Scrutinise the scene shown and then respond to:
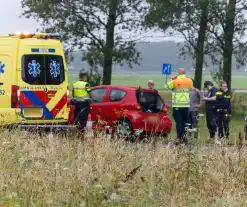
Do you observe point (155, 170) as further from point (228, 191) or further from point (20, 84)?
point (20, 84)

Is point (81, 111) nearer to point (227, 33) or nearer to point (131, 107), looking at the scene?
point (131, 107)

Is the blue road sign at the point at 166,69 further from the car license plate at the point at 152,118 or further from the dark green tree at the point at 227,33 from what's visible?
the car license plate at the point at 152,118

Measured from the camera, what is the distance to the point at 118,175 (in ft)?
23.0

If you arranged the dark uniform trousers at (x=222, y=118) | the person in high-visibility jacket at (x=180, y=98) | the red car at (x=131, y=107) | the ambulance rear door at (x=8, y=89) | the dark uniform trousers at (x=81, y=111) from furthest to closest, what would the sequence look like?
the dark uniform trousers at (x=222, y=118) → the red car at (x=131, y=107) → the dark uniform trousers at (x=81, y=111) → the person in high-visibility jacket at (x=180, y=98) → the ambulance rear door at (x=8, y=89)

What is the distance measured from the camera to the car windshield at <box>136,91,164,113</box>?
16734mm

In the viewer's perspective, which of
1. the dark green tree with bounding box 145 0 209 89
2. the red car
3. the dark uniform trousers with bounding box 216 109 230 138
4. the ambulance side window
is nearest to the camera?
the ambulance side window

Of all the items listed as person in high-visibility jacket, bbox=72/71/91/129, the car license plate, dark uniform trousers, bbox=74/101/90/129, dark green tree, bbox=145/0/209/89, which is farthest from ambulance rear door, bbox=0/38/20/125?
dark green tree, bbox=145/0/209/89

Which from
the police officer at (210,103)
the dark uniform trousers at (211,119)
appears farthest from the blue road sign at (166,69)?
the dark uniform trousers at (211,119)

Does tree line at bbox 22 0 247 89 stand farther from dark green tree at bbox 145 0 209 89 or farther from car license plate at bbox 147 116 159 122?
car license plate at bbox 147 116 159 122

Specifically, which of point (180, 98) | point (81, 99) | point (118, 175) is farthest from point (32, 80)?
point (118, 175)

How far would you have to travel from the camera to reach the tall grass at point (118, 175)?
20.4 ft

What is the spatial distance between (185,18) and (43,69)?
15.4m

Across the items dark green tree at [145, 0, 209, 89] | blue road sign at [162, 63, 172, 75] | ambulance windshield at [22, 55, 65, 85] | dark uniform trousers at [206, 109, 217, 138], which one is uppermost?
dark green tree at [145, 0, 209, 89]

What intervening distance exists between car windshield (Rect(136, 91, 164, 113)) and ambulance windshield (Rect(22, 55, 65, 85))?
2857mm
